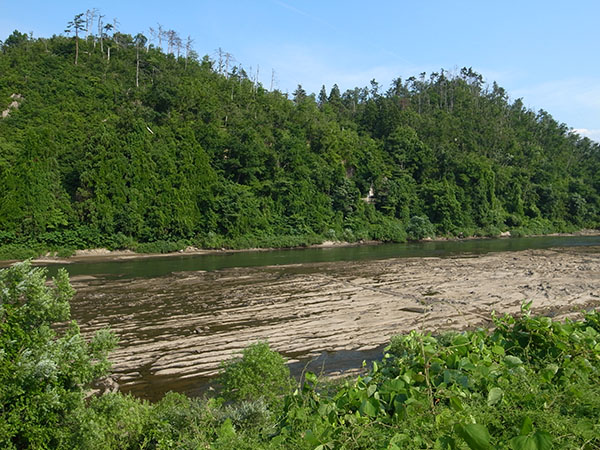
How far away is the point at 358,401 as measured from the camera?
3.73 metres

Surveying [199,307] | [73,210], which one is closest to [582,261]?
[199,307]

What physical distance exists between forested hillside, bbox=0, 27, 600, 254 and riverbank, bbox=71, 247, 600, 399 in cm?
1758

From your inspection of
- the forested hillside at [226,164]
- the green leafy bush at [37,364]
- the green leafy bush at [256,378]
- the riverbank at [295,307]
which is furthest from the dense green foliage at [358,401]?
the forested hillside at [226,164]

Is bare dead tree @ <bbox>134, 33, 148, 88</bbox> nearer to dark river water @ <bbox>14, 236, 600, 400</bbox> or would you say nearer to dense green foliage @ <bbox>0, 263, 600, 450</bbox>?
dark river water @ <bbox>14, 236, 600, 400</bbox>

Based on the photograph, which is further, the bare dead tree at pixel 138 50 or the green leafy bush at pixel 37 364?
the bare dead tree at pixel 138 50

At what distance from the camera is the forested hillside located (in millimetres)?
37719

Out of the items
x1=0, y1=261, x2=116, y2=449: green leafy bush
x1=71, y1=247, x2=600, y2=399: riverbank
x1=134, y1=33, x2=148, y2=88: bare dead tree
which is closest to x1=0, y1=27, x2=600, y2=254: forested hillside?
x1=134, y1=33, x2=148, y2=88: bare dead tree

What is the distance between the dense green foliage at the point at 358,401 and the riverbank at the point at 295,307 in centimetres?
339

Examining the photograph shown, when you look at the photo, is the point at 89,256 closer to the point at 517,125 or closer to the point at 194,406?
the point at 194,406

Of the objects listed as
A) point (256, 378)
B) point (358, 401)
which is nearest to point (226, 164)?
point (256, 378)

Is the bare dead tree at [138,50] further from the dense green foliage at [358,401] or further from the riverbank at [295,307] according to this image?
the dense green foliage at [358,401]

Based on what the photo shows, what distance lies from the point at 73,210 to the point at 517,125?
296 feet

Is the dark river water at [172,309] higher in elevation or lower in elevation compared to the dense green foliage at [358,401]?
lower

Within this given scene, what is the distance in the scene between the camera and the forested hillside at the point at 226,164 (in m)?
37.7
